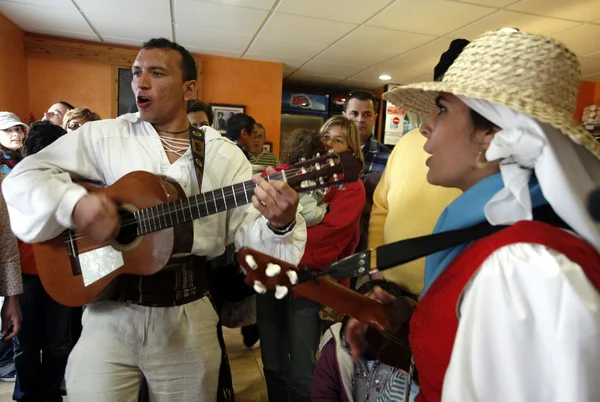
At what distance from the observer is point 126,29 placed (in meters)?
5.09

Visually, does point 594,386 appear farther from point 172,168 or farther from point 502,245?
point 172,168

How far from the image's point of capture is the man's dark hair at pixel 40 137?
2.48m

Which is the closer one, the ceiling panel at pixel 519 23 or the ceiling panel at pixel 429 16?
the ceiling panel at pixel 429 16

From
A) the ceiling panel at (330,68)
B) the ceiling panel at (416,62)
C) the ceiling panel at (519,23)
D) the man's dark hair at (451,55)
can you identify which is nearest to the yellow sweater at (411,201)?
the man's dark hair at (451,55)

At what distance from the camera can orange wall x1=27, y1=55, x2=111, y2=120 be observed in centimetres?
559

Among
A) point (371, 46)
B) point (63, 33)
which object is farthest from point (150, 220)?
point (63, 33)

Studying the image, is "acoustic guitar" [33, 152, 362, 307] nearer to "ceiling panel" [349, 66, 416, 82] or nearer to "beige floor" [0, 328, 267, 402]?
"beige floor" [0, 328, 267, 402]

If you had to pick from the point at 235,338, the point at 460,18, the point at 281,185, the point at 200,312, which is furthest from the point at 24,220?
the point at 460,18

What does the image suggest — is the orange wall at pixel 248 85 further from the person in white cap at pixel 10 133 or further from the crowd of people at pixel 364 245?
the crowd of people at pixel 364 245

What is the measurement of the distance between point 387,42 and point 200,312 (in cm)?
463

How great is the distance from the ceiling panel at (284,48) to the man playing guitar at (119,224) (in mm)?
3979

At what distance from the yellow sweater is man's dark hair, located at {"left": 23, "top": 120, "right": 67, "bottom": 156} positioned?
2067 millimetres

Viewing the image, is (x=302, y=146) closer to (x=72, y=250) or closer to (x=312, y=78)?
(x=72, y=250)

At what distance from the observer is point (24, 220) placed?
1.32 meters
